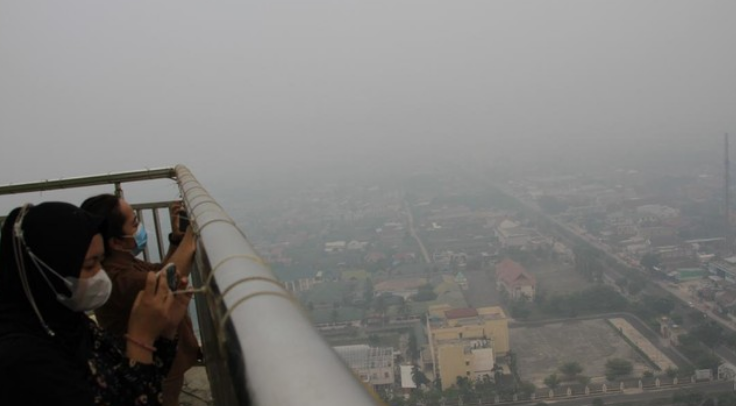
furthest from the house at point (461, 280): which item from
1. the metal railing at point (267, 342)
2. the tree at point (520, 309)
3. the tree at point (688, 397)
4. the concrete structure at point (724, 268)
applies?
the metal railing at point (267, 342)

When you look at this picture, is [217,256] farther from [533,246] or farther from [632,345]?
[533,246]

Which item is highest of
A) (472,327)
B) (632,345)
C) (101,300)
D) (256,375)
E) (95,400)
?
(256,375)

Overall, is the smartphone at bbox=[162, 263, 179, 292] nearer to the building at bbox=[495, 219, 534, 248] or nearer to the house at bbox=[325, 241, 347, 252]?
the building at bbox=[495, 219, 534, 248]

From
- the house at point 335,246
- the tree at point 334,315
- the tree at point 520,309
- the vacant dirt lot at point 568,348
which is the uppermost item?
the house at point 335,246

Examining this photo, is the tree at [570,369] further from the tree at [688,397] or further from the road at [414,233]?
the road at [414,233]

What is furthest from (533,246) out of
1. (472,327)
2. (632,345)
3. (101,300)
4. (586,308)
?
(101,300)
